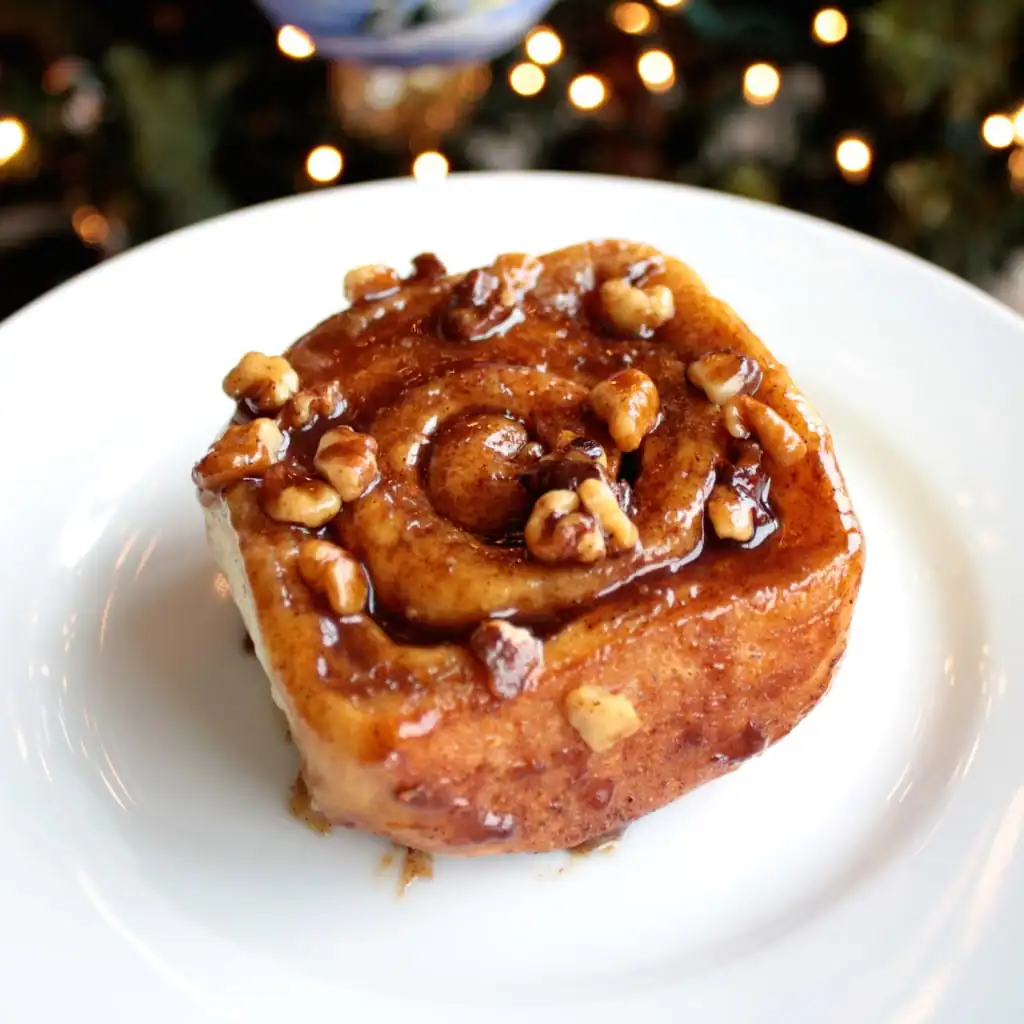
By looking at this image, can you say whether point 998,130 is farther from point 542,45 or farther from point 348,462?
point 348,462

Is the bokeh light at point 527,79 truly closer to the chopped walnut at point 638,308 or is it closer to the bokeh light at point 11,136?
the bokeh light at point 11,136

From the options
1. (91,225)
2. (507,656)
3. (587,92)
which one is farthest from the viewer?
(91,225)

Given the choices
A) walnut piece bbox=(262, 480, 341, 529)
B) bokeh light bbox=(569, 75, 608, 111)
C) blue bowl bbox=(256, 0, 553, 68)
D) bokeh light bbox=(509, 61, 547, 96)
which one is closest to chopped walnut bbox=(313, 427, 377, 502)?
walnut piece bbox=(262, 480, 341, 529)

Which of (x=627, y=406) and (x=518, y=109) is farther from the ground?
(x=518, y=109)

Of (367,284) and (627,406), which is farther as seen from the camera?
(367,284)

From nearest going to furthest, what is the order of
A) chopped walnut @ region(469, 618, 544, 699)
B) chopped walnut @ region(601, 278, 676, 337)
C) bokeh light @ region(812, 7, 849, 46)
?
chopped walnut @ region(469, 618, 544, 699) < chopped walnut @ region(601, 278, 676, 337) < bokeh light @ region(812, 7, 849, 46)

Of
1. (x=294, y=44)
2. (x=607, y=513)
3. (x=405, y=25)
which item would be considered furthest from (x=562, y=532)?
(x=294, y=44)

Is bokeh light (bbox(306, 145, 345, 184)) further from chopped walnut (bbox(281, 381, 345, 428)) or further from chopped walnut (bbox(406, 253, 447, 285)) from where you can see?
chopped walnut (bbox(281, 381, 345, 428))
